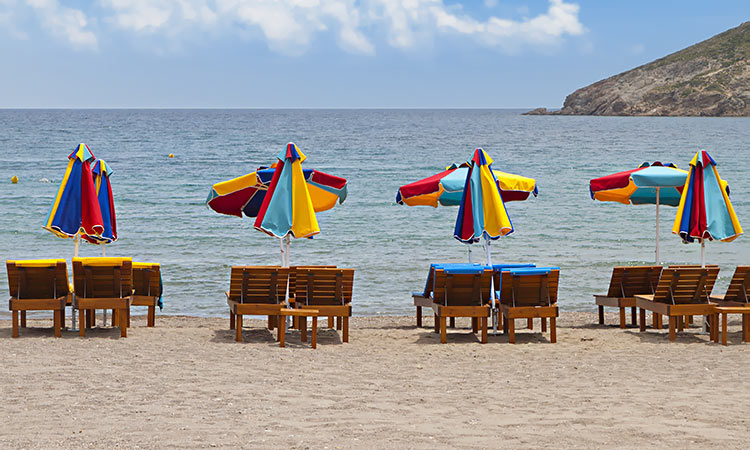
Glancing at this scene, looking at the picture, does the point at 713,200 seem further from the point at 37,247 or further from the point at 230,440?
the point at 37,247

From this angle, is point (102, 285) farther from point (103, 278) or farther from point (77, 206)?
point (77, 206)

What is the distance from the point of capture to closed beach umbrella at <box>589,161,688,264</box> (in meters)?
11.4

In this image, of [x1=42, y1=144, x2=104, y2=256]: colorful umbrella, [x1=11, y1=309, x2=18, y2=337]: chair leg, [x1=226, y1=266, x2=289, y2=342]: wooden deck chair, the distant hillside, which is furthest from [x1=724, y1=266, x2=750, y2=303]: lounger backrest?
the distant hillside

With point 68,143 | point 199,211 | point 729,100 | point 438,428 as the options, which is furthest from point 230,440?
point 729,100

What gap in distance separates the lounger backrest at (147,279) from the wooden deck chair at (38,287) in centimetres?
109

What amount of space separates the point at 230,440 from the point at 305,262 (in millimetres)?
14167

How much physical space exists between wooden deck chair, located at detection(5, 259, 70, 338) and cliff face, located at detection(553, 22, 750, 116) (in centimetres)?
15208

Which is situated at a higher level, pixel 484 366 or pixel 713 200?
pixel 713 200

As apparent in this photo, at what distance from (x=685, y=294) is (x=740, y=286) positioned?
28.5 inches

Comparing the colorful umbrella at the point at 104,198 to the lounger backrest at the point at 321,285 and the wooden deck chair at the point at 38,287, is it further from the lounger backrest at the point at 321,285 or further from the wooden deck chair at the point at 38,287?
the lounger backrest at the point at 321,285

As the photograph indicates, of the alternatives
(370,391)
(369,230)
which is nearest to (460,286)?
(370,391)

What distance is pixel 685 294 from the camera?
33.6 feet

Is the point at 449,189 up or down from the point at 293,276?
up

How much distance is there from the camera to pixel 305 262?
20.2 metres
